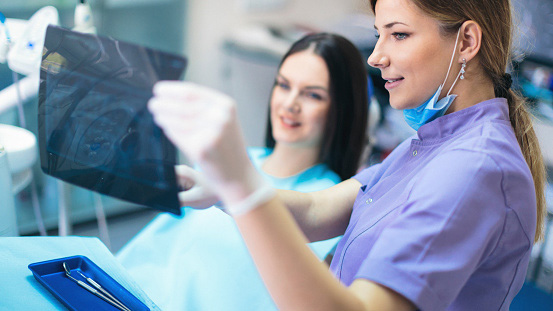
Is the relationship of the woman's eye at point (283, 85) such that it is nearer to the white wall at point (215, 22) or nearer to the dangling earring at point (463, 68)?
the dangling earring at point (463, 68)

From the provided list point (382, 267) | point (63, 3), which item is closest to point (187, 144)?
point (382, 267)

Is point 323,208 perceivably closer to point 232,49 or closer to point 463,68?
point 463,68

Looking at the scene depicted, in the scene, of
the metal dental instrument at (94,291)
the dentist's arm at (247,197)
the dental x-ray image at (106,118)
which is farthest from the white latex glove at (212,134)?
the metal dental instrument at (94,291)

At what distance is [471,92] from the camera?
3.04 feet

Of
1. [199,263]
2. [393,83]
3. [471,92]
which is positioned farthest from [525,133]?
[199,263]

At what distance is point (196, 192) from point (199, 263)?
1.96 ft

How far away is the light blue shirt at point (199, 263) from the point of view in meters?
1.29

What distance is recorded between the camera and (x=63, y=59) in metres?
0.90

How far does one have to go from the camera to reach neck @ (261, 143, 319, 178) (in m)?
1.73

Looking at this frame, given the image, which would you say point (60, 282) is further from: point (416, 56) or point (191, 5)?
point (191, 5)

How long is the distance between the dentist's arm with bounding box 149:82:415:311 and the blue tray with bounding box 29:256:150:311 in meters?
0.35

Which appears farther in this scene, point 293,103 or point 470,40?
point 293,103

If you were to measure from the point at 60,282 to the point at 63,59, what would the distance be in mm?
380

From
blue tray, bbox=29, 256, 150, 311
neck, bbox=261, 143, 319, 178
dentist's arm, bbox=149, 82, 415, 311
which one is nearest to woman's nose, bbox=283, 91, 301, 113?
neck, bbox=261, 143, 319, 178
